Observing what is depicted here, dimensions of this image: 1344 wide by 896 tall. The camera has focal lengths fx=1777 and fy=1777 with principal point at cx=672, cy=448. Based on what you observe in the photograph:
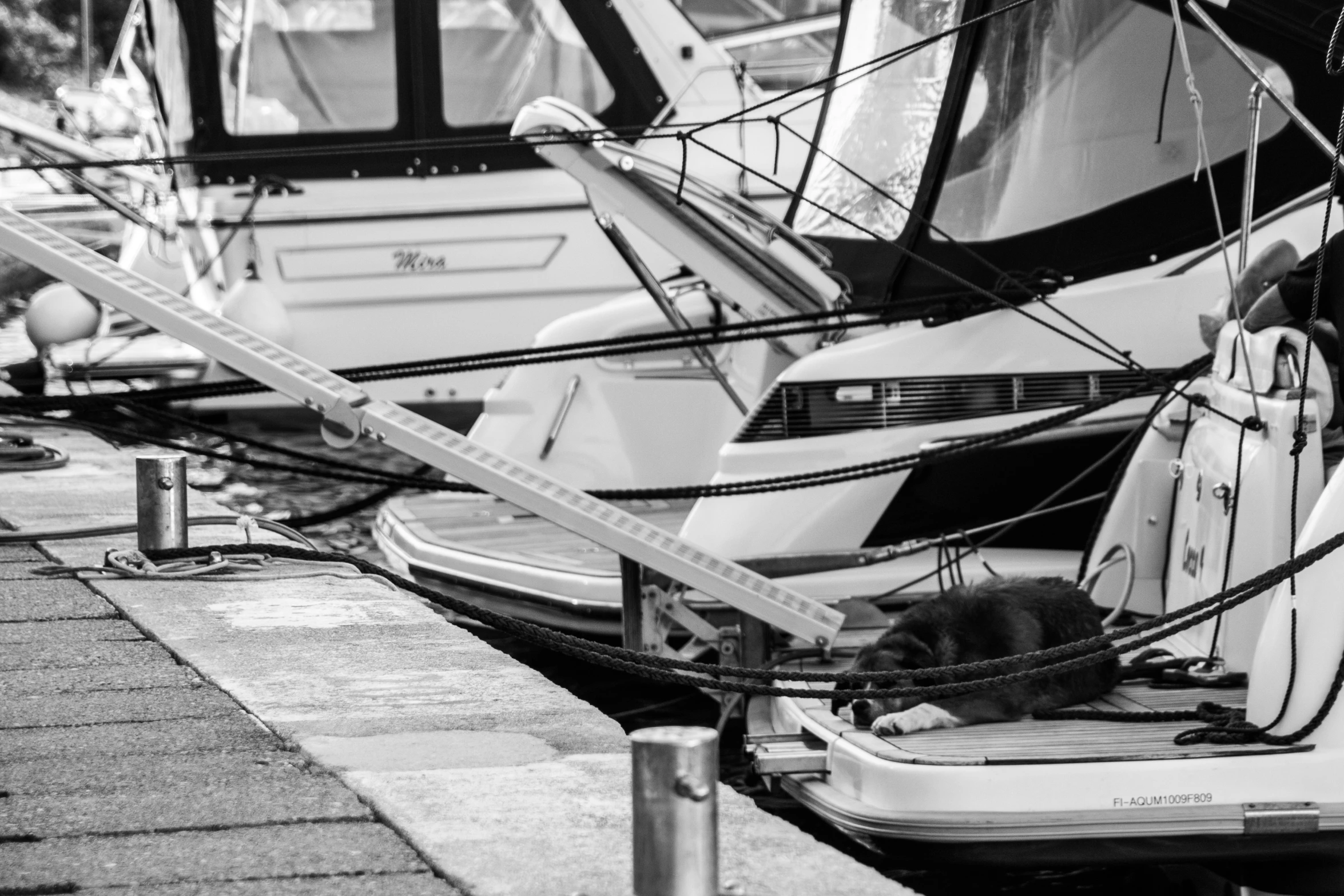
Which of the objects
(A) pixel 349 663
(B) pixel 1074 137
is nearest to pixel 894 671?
(A) pixel 349 663

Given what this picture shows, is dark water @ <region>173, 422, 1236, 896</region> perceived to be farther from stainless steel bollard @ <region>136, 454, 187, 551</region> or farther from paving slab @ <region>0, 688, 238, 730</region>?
stainless steel bollard @ <region>136, 454, 187, 551</region>

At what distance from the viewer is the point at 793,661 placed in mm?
5332

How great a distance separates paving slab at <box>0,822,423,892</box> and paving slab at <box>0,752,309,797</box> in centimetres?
25

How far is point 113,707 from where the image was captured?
3541 mm

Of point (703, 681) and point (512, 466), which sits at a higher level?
point (512, 466)

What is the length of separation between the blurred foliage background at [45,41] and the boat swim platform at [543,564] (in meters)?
37.4

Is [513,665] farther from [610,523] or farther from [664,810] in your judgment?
[664,810]

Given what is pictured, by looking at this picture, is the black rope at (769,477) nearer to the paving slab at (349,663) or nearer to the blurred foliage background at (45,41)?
the paving slab at (349,663)

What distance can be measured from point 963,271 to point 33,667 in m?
3.61

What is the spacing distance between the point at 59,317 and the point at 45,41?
110ft

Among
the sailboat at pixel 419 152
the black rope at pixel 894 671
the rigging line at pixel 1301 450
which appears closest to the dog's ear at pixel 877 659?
the black rope at pixel 894 671

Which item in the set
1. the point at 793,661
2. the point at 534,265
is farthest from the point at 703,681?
the point at 534,265

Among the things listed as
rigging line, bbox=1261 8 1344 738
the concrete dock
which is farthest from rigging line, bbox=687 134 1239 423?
the concrete dock

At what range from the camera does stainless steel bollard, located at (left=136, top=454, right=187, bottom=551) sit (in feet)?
15.9
